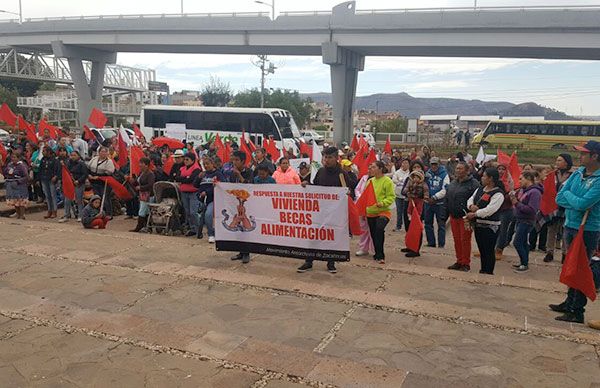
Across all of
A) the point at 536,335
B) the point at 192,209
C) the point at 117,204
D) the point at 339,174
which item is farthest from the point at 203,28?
the point at 536,335

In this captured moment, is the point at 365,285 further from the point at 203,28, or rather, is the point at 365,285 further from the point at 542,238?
the point at 203,28

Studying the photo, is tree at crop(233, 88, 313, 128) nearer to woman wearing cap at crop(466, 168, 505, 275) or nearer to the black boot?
the black boot

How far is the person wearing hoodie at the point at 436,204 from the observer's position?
862 cm

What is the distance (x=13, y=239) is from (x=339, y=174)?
5.99 meters

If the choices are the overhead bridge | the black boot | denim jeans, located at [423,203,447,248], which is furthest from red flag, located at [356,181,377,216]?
the overhead bridge

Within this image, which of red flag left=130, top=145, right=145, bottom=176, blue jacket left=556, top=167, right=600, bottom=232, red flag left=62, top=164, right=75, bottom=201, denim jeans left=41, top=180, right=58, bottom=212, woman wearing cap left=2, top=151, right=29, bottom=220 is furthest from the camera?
denim jeans left=41, top=180, right=58, bottom=212

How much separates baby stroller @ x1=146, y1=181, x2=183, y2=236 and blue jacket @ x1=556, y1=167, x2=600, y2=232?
6.79 meters

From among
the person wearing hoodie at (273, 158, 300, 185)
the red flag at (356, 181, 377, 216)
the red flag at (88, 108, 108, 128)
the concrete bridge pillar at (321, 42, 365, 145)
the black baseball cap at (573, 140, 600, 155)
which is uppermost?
the concrete bridge pillar at (321, 42, 365, 145)

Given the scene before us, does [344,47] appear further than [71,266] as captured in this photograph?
Yes

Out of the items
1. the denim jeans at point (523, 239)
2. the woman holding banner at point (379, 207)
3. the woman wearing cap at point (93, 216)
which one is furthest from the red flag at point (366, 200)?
the woman wearing cap at point (93, 216)

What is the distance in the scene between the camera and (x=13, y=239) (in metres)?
8.57

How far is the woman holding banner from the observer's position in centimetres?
725

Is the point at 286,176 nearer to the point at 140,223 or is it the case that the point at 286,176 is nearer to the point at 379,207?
the point at 379,207

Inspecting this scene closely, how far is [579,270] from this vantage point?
490 cm
